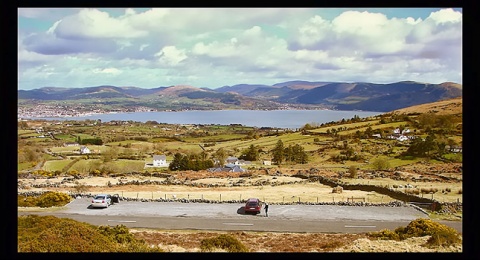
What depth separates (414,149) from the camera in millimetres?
22328

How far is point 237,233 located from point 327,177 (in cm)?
1104

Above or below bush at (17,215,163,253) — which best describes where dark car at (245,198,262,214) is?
below

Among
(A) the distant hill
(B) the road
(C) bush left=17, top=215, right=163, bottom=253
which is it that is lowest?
(B) the road

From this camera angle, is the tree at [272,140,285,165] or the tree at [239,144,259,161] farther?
the tree at [239,144,259,161]

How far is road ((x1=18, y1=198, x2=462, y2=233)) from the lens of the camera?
31.2 ft

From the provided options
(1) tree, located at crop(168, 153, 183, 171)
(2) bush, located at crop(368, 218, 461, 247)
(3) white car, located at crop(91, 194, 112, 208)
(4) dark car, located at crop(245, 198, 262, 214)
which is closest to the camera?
(2) bush, located at crop(368, 218, 461, 247)

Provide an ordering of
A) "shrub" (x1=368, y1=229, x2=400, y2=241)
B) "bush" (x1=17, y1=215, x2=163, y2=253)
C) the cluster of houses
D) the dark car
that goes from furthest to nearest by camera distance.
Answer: the cluster of houses < the dark car < "shrub" (x1=368, y1=229, x2=400, y2=241) < "bush" (x1=17, y1=215, x2=163, y2=253)

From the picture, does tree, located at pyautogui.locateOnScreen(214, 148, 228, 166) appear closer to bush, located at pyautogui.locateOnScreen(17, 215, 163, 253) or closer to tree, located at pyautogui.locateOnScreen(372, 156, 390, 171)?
tree, located at pyautogui.locateOnScreen(372, 156, 390, 171)

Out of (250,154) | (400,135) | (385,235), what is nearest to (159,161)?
(250,154)

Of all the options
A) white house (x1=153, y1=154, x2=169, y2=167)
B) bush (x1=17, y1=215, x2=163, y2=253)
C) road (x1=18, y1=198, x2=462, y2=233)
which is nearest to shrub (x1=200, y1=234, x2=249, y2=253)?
bush (x1=17, y1=215, x2=163, y2=253)

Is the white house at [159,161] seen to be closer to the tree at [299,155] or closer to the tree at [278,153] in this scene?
the tree at [278,153]

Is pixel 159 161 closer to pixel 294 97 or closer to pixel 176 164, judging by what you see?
pixel 176 164

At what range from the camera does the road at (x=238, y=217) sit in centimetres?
951
